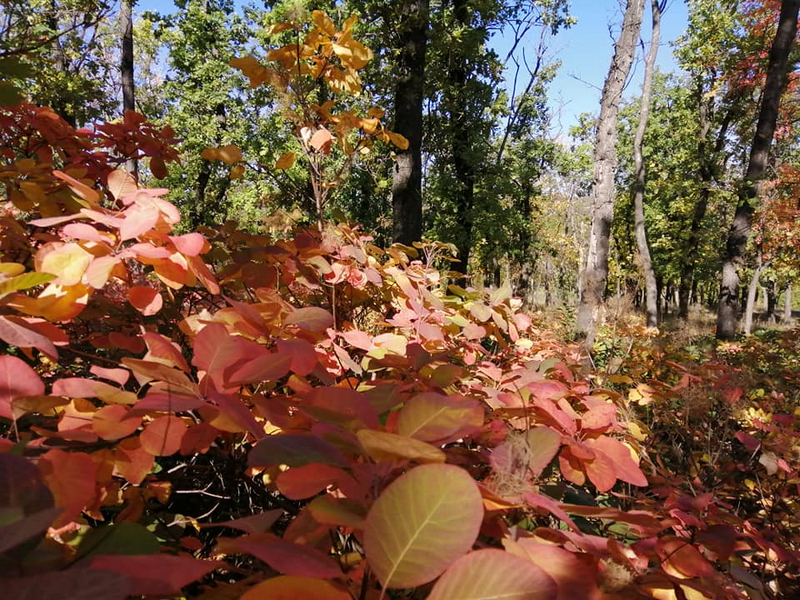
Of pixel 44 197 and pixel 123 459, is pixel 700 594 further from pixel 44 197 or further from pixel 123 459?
pixel 44 197

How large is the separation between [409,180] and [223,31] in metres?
14.8

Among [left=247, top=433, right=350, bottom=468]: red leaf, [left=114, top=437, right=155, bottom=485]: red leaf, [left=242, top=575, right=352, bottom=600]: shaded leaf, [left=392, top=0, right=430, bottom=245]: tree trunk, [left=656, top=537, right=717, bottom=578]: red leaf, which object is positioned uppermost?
[left=392, top=0, right=430, bottom=245]: tree trunk

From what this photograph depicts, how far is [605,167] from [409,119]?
9.11 ft

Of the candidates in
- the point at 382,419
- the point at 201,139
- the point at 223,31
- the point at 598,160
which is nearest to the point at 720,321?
the point at 598,160

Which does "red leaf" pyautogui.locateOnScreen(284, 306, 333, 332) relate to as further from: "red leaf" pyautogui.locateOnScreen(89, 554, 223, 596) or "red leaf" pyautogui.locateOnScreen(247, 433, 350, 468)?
"red leaf" pyautogui.locateOnScreen(89, 554, 223, 596)

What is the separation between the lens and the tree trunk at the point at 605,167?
18.3ft

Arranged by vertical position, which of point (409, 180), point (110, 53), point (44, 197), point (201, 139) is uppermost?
point (110, 53)

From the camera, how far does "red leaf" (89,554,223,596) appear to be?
0.95 ft

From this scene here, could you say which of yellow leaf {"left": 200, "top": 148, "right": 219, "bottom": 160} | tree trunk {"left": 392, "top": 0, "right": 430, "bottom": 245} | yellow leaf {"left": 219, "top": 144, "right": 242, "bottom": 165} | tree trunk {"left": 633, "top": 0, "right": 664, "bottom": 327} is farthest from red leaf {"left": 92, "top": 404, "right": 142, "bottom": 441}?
tree trunk {"left": 633, "top": 0, "right": 664, "bottom": 327}

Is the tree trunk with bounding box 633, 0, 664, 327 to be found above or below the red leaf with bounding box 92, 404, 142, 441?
above

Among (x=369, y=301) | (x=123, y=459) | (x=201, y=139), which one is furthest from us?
(x=201, y=139)

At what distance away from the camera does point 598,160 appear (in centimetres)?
591

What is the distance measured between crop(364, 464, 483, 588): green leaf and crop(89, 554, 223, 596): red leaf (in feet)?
0.41

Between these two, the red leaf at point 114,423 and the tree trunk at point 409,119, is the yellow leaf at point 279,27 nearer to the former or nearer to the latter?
the red leaf at point 114,423
